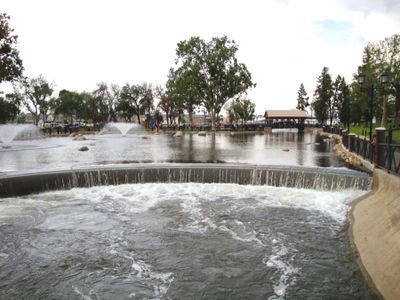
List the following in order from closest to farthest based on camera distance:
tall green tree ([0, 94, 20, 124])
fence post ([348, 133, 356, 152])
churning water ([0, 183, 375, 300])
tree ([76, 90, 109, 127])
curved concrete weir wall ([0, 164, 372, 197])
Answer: churning water ([0, 183, 375, 300]) → curved concrete weir wall ([0, 164, 372, 197]) → fence post ([348, 133, 356, 152]) → tall green tree ([0, 94, 20, 124]) → tree ([76, 90, 109, 127])

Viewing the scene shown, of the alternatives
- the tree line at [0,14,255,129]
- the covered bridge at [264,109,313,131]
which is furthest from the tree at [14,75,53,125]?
the covered bridge at [264,109,313,131]

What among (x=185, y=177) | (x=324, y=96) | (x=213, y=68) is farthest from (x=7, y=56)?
(x=324, y=96)

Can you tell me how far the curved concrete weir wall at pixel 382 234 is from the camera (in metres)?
6.46

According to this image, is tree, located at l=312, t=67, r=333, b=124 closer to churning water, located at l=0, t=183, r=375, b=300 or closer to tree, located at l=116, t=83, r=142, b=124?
tree, located at l=116, t=83, r=142, b=124

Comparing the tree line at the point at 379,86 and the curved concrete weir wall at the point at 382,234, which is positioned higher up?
the tree line at the point at 379,86

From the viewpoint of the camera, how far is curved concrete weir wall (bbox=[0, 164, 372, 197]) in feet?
47.7

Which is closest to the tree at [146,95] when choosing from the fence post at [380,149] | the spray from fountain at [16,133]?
the spray from fountain at [16,133]

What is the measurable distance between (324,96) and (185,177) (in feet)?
276

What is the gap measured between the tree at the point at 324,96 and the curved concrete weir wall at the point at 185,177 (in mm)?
83232

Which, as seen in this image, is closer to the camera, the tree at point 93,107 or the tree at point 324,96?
the tree at point 324,96

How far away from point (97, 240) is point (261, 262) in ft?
13.8

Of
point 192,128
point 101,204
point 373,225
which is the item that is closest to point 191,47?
point 192,128

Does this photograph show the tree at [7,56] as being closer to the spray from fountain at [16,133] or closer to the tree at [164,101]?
the spray from fountain at [16,133]

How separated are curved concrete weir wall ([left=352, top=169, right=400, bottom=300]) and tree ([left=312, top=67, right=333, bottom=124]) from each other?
86677mm
